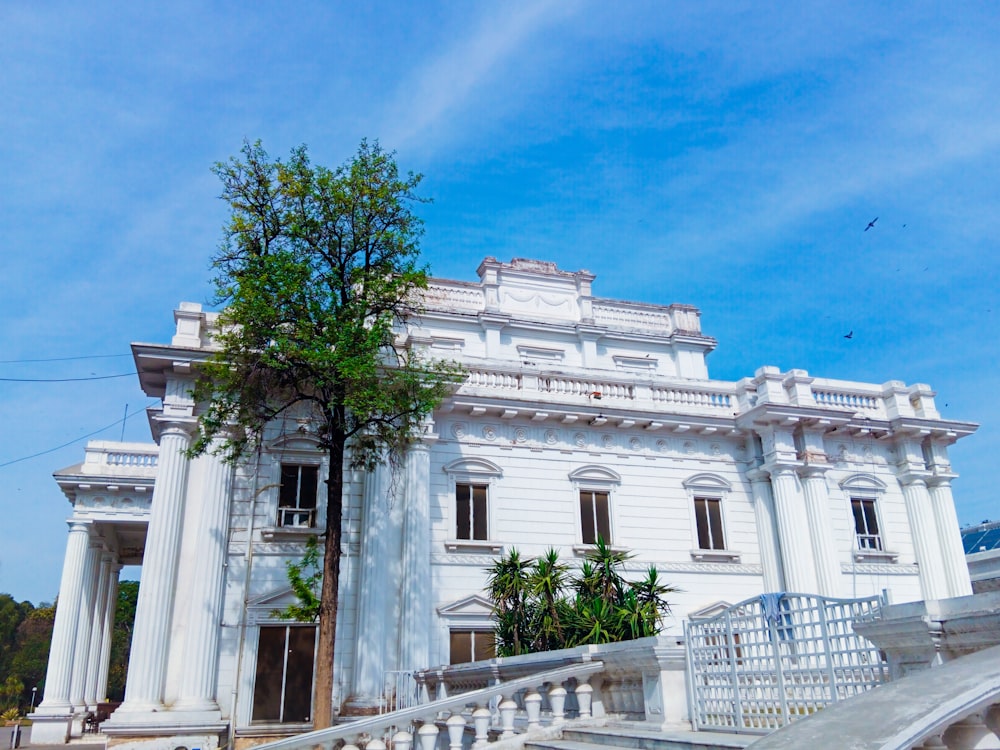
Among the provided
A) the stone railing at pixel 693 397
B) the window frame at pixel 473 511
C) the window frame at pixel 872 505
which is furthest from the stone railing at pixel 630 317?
the window frame at pixel 473 511

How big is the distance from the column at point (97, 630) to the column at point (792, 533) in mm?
21299

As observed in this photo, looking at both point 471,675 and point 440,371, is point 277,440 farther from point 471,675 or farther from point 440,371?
point 471,675

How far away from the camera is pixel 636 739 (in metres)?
7.72

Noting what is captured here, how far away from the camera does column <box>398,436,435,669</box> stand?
16.9m

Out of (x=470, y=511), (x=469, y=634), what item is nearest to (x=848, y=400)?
(x=470, y=511)

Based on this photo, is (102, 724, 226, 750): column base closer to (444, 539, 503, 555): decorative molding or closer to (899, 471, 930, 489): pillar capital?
(444, 539, 503, 555): decorative molding

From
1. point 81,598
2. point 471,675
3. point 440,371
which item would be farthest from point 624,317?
point 81,598

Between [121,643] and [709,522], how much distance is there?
206 ft

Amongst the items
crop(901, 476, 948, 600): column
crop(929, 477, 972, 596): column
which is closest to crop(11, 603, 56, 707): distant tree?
crop(901, 476, 948, 600): column

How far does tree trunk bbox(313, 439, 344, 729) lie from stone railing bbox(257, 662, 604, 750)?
9.61 ft

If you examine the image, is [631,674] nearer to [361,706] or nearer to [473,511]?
[361,706]

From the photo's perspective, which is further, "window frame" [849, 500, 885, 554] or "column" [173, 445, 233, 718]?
"window frame" [849, 500, 885, 554]

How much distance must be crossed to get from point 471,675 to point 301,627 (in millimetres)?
5675

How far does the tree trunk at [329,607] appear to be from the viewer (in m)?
12.9
